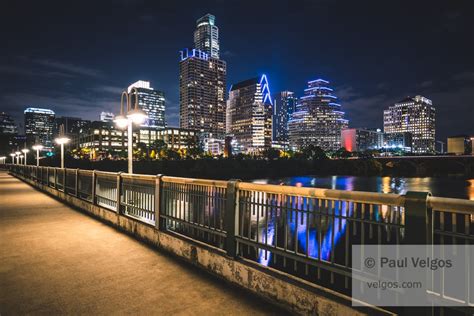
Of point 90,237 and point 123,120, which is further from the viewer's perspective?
point 123,120

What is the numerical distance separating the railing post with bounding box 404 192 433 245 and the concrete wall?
0.91m

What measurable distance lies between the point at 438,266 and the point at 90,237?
7632mm

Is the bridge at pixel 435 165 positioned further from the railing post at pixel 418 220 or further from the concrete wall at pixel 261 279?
the railing post at pixel 418 220

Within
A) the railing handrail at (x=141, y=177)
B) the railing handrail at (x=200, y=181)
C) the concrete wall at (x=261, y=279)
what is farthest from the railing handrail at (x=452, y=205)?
the railing handrail at (x=141, y=177)

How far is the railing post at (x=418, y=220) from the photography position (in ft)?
9.67

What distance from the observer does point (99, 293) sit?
4.53m

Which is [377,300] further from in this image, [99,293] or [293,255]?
[99,293]

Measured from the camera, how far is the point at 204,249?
5.53 m

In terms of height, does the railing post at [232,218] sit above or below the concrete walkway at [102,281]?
above

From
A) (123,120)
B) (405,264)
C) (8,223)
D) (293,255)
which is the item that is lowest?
(8,223)

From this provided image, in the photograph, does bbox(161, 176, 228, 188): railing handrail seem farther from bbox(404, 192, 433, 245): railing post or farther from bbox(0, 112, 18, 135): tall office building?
bbox(0, 112, 18, 135): tall office building

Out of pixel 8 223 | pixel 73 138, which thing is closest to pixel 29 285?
pixel 8 223

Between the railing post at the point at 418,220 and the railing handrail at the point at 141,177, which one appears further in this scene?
the railing handrail at the point at 141,177

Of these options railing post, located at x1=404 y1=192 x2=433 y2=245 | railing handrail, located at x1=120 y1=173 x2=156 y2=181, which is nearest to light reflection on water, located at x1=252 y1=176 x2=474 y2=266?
railing post, located at x1=404 y1=192 x2=433 y2=245
